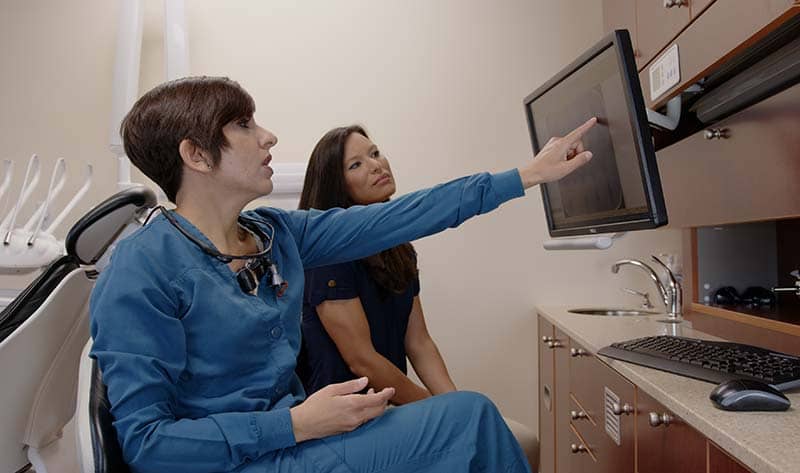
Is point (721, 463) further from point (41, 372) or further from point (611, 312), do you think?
point (611, 312)

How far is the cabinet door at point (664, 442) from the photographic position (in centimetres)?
105

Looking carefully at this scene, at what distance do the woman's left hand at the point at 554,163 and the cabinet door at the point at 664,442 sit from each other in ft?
1.44

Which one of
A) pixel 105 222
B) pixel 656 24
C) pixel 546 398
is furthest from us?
pixel 546 398

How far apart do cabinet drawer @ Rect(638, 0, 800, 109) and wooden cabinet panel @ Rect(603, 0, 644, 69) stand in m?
0.32

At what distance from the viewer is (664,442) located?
1189 millimetres

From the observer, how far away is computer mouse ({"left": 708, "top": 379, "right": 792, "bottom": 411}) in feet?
3.20

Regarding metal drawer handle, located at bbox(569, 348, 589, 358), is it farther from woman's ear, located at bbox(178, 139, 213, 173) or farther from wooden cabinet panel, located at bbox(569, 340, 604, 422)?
woman's ear, located at bbox(178, 139, 213, 173)

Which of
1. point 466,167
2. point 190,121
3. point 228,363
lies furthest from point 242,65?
point 228,363

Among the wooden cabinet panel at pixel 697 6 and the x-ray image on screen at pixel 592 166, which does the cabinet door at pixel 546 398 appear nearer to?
the x-ray image on screen at pixel 592 166

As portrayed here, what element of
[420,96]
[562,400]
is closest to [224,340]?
[562,400]

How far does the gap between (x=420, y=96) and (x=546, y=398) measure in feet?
4.22

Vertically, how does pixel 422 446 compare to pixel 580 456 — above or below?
above

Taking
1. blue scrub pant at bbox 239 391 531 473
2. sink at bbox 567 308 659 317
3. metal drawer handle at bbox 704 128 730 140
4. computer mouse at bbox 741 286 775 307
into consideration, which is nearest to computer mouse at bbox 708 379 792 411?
blue scrub pant at bbox 239 391 531 473

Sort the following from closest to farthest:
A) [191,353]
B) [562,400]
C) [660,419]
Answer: [191,353] < [660,419] < [562,400]
